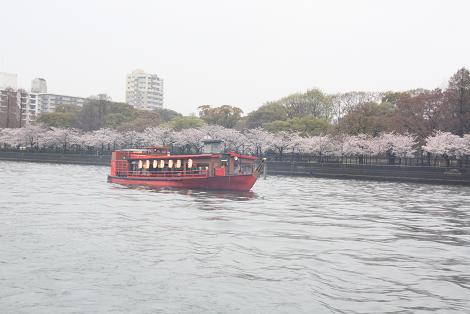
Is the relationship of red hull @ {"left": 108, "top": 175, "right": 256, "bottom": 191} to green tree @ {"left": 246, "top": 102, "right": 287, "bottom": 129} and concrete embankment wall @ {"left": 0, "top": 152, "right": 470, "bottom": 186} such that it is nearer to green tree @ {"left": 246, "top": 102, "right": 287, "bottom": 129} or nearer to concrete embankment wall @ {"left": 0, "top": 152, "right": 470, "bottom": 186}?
concrete embankment wall @ {"left": 0, "top": 152, "right": 470, "bottom": 186}

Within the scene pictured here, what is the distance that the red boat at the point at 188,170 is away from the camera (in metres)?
45.3

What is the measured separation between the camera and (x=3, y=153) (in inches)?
4328

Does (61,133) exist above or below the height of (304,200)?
above

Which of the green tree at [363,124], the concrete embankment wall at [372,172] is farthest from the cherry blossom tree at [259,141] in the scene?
the concrete embankment wall at [372,172]

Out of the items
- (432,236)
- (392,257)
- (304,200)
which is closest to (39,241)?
(392,257)

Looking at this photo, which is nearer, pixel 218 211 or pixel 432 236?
pixel 432 236

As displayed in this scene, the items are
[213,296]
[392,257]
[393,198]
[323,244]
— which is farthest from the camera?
[393,198]

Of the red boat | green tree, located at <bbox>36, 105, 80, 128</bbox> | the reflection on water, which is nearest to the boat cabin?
the red boat

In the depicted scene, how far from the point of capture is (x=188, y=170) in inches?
1877

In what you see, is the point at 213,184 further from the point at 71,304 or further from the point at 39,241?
the point at 71,304

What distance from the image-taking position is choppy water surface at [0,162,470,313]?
42.6 ft

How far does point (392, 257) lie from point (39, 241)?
13.2m

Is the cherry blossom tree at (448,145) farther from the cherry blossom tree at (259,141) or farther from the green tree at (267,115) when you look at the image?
the green tree at (267,115)

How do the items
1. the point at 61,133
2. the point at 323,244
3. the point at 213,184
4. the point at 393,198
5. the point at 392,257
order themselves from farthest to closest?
the point at 61,133, the point at 213,184, the point at 393,198, the point at 323,244, the point at 392,257
